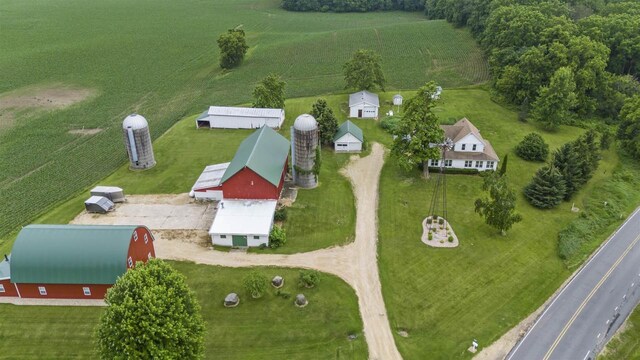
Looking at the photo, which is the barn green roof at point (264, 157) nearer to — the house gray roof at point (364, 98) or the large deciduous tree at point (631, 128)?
the house gray roof at point (364, 98)

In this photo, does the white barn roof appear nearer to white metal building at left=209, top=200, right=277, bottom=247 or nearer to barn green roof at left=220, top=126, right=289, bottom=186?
white metal building at left=209, top=200, right=277, bottom=247

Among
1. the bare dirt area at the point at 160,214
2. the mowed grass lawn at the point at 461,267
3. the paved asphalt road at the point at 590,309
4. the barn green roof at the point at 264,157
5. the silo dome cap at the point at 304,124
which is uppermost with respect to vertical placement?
the silo dome cap at the point at 304,124

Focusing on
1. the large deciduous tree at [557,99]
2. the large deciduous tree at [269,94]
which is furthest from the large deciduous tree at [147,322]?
the large deciduous tree at [557,99]

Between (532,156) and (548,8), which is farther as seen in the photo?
(548,8)

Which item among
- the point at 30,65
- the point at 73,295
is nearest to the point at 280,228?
the point at 73,295

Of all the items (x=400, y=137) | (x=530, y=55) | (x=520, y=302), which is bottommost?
(x=520, y=302)

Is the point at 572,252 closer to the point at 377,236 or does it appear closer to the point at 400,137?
the point at 377,236
